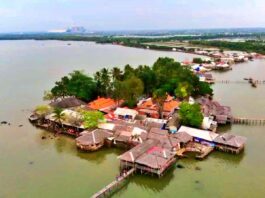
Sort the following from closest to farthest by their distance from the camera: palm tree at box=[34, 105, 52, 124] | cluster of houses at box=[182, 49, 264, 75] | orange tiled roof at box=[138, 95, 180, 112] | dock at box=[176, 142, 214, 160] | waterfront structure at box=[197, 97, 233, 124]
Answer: dock at box=[176, 142, 214, 160] < waterfront structure at box=[197, 97, 233, 124] < palm tree at box=[34, 105, 52, 124] < orange tiled roof at box=[138, 95, 180, 112] < cluster of houses at box=[182, 49, 264, 75]

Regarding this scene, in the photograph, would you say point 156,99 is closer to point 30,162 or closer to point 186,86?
point 186,86

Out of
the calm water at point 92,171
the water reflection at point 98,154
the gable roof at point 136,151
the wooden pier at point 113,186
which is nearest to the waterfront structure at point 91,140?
the water reflection at point 98,154

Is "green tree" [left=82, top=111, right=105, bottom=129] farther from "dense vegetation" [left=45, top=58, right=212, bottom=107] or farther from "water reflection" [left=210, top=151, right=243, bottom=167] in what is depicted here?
"water reflection" [left=210, top=151, right=243, bottom=167]

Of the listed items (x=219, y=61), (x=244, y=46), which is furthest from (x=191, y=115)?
(x=244, y=46)

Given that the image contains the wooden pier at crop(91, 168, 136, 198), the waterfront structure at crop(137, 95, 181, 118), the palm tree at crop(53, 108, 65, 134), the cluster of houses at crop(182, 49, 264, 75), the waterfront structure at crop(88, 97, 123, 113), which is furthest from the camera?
the cluster of houses at crop(182, 49, 264, 75)

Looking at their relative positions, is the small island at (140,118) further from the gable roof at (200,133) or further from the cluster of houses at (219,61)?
the cluster of houses at (219,61)

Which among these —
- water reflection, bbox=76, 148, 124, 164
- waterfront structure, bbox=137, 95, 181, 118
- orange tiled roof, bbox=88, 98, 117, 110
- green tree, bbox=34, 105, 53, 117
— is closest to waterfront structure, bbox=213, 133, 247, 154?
waterfront structure, bbox=137, 95, 181, 118

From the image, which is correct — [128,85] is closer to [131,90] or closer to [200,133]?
[131,90]
